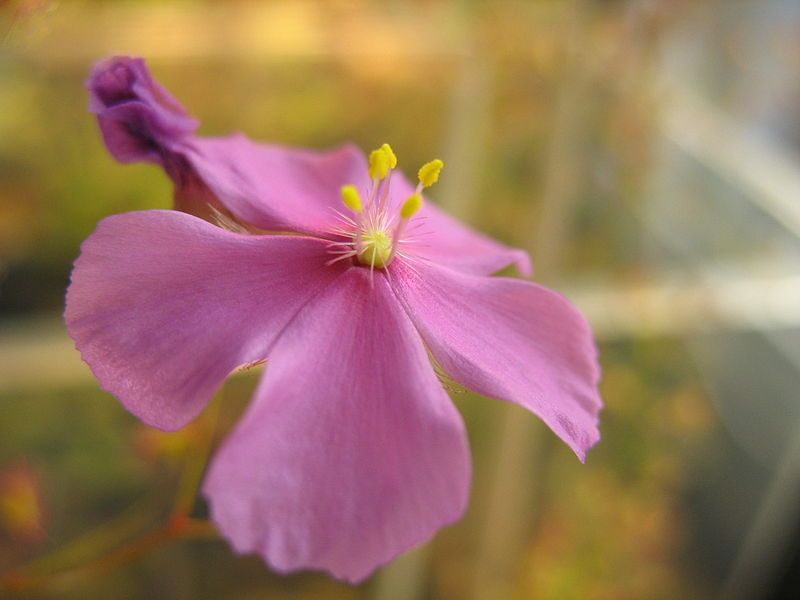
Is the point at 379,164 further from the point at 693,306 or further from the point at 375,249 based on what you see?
the point at 693,306

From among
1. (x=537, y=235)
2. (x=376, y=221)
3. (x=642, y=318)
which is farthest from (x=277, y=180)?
(x=642, y=318)

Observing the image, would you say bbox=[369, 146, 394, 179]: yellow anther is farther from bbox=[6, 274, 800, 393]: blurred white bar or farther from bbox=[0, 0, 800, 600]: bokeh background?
bbox=[6, 274, 800, 393]: blurred white bar

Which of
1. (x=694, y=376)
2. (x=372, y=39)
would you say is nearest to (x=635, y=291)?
(x=694, y=376)

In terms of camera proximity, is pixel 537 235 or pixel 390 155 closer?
pixel 390 155

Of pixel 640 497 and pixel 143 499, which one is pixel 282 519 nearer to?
pixel 143 499

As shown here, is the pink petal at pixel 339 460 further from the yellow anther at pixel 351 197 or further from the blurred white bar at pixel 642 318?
the blurred white bar at pixel 642 318

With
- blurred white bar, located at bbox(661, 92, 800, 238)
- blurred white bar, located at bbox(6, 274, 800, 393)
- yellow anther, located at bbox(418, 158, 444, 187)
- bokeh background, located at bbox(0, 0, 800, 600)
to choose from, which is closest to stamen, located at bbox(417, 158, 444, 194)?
yellow anther, located at bbox(418, 158, 444, 187)
